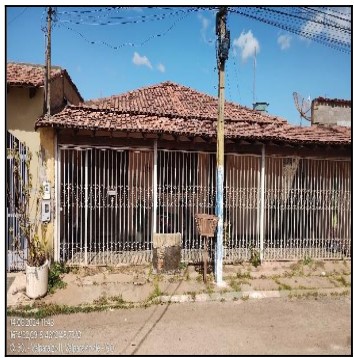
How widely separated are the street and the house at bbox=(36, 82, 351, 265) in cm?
212

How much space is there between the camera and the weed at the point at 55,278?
6.10 metres

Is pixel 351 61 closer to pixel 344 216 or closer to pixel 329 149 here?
pixel 329 149

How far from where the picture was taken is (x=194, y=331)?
15.8 ft

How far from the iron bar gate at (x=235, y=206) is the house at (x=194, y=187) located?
0.09 feet

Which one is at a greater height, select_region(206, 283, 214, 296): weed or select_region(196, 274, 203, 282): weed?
select_region(196, 274, 203, 282): weed

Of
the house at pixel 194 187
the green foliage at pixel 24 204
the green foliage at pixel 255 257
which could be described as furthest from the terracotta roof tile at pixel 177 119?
the green foliage at pixel 255 257

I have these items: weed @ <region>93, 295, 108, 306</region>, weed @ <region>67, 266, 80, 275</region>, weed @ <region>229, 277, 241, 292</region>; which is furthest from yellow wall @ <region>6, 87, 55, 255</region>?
weed @ <region>229, 277, 241, 292</region>

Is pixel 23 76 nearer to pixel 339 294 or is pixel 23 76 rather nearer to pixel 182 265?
pixel 182 265

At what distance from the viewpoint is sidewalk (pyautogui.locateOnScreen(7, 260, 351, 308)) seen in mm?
5861

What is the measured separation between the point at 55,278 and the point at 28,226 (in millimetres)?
1199

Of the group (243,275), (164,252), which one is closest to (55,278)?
(164,252)

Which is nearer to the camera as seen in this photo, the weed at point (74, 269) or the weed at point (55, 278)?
the weed at point (55, 278)

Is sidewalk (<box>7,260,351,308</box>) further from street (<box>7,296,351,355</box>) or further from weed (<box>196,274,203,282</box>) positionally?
street (<box>7,296,351,355</box>)

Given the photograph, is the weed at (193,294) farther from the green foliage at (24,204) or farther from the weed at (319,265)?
the weed at (319,265)
